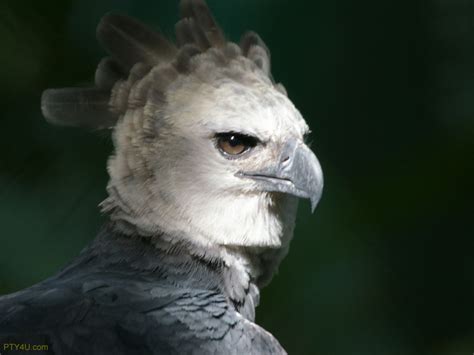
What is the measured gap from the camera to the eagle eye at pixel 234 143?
178 centimetres

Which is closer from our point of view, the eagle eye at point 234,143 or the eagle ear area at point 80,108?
the eagle eye at point 234,143

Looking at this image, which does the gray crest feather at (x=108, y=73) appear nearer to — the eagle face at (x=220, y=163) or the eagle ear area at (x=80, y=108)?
the eagle ear area at (x=80, y=108)

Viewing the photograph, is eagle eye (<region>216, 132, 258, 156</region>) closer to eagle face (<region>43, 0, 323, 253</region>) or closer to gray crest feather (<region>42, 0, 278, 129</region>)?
eagle face (<region>43, 0, 323, 253</region>)

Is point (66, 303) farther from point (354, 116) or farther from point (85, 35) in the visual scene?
point (354, 116)

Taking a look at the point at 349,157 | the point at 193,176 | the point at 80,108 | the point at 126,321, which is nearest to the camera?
the point at 126,321

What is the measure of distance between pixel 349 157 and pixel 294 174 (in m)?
1.09

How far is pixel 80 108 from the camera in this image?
1.88 m

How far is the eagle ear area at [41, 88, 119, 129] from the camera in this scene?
188cm

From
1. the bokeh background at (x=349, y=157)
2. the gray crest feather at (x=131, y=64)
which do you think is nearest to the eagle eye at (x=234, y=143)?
the gray crest feather at (x=131, y=64)

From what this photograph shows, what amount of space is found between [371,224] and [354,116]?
35 centimetres

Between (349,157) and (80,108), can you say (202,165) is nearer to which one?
(80,108)

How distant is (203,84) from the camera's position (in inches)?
71.2

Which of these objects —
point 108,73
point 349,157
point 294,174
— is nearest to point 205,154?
point 294,174

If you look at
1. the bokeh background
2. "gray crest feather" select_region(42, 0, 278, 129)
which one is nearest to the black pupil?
"gray crest feather" select_region(42, 0, 278, 129)
